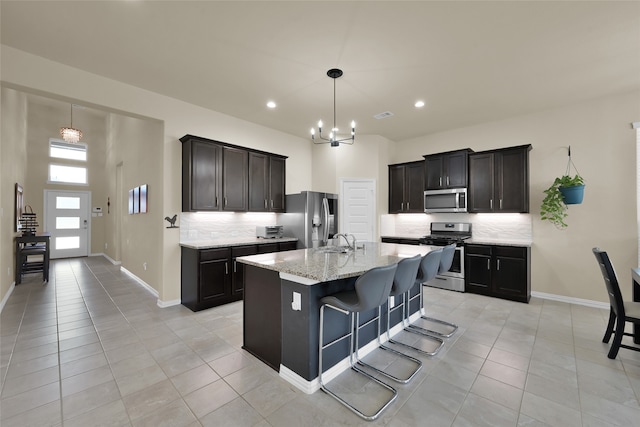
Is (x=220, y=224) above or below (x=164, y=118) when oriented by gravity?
below

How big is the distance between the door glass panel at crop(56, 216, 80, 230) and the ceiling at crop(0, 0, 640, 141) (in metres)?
7.05

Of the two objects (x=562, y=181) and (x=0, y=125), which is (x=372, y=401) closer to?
(x=562, y=181)

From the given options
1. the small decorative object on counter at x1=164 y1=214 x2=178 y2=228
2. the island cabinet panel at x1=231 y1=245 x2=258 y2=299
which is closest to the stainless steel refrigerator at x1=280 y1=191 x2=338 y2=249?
the island cabinet panel at x1=231 y1=245 x2=258 y2=299

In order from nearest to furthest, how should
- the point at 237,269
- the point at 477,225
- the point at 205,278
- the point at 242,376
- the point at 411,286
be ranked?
the point at 242,376 < the point at 411,286 < the point at 205,278 < the point at 237,269 < the point at 477,225

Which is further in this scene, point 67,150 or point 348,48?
point 67,150

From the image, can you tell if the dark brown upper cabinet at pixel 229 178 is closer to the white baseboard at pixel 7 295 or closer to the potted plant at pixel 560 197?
the white baseboard at pixel 7 295

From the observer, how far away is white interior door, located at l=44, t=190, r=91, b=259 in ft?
25.8

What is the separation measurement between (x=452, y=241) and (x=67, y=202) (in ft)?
34.1

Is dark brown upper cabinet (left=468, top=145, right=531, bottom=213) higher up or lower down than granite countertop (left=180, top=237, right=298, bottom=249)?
higher up

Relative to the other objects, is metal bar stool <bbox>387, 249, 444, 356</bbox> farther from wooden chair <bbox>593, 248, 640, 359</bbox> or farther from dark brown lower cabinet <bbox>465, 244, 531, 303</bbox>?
dark brown lower cabinet <bbox>465, 244, 531, 303</bbox>

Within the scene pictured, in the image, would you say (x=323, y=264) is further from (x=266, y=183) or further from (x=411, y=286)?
(x=266, y=183)

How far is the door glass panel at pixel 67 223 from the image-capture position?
799 cm

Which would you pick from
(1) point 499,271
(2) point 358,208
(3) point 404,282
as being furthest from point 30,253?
(1) point 499,271

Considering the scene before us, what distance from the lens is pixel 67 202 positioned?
812 cm
